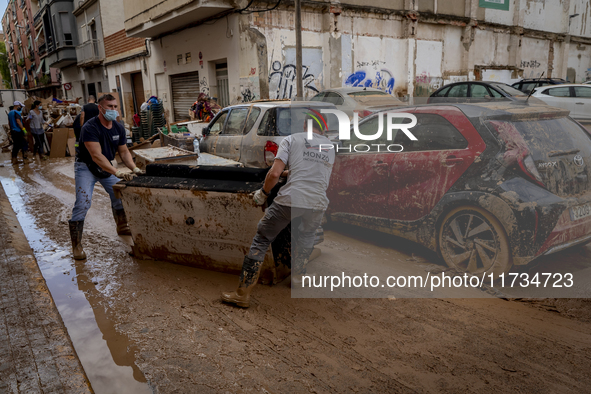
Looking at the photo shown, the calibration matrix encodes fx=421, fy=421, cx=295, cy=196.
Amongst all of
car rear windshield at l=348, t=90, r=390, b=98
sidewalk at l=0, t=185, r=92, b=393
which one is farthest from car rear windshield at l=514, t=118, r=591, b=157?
car rear windshield at l=348, t=90, r=390, b=98

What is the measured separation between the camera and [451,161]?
158 inches

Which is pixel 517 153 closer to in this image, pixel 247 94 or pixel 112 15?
pixel 247 94

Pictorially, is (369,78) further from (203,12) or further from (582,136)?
(582,136)

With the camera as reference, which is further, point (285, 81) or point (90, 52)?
point (90, 52)

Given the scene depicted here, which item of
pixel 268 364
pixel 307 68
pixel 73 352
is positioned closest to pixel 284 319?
pixel 268 364

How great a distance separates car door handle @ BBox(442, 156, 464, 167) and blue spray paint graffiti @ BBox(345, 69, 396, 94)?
38.2 feet

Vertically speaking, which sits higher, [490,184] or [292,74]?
[292,74]

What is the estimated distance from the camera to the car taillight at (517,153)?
11.9ft

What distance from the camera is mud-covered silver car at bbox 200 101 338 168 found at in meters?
6.70

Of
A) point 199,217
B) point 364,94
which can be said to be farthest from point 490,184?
point 364,94

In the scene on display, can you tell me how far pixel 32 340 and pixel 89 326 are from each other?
0.41 meters

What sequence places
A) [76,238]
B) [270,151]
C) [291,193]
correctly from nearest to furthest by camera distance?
[291,193] < [76,238] < [270,151]

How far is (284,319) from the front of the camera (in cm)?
342

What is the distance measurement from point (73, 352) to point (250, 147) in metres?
4.52
